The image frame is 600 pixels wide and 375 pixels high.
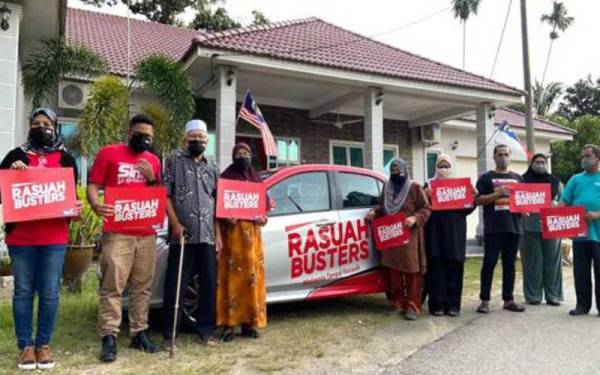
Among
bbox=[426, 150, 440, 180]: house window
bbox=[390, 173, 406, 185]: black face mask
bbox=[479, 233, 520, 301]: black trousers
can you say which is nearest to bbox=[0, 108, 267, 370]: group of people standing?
bbox=[390, 173, 406, 185]: black face mask

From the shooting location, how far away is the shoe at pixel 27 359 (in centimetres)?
378

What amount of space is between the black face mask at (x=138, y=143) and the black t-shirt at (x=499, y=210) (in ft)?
12.1

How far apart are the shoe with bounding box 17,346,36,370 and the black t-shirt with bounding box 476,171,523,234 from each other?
181 inches

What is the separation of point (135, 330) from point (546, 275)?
15.7 feet

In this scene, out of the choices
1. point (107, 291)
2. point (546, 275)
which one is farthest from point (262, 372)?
point (546, 275)

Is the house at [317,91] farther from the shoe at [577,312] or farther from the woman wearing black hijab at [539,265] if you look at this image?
the shoe at [577,312]

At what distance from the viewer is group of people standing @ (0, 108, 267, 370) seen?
3.77 m

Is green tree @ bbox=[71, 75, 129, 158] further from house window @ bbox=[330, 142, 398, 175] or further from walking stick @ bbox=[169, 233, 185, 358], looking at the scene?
house window @ bbox=[330, 142, 398, 175]

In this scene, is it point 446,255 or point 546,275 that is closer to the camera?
point 446,255

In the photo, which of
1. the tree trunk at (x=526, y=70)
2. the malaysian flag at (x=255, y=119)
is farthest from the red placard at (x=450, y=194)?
the tree trunk at (x=526, y=70)

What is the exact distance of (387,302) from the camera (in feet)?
20.9

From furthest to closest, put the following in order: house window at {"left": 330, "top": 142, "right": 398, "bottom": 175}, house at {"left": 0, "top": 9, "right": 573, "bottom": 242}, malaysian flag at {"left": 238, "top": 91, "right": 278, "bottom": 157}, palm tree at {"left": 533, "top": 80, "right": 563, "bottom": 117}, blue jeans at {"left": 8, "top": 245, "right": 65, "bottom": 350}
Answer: palm tree at {"left": 533, "top": 80, "right": 563, "bottom": 117} < house window at {"left": 330, "top": 142, "right": 398, "bottom": 175} < house at {"left": 0, "top": 9, "right": 573, "bottom": 242} < malaysian flag at {"left": 238, "top": 91, "right": 278, "bottom": 157} < blue jeans at {"left": 8, "top": 245, "right": 65, "bottom": 350}

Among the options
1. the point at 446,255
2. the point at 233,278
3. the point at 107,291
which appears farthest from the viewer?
the point at 446,255

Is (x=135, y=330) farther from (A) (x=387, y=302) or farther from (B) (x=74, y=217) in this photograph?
(A) (x=387, y=302)
